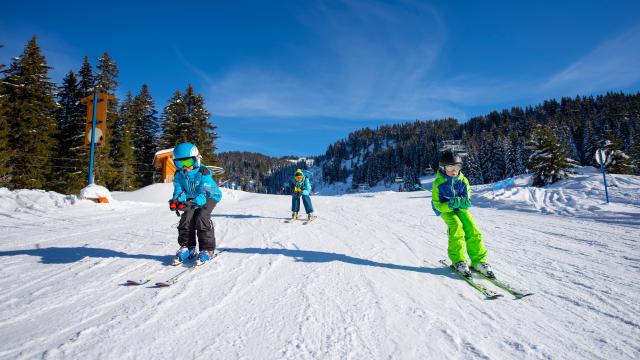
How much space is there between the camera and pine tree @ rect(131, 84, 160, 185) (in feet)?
108

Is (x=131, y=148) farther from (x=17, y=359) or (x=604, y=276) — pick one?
(x=604, y=276)

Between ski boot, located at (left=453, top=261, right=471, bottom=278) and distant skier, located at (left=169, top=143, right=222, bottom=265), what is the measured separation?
361cm

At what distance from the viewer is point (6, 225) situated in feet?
24.1

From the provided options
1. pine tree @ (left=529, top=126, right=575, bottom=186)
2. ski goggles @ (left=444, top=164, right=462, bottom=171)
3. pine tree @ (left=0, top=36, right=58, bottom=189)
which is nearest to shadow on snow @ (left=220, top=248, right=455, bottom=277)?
ski goggles @ (left=444, top=164, right=462, bottom=171)

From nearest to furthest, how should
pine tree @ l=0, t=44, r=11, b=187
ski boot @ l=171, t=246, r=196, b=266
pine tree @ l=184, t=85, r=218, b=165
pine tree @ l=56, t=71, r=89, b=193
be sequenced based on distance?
ski boot @ l=171, t=246, r=196, b=266, pine tree @ l=0, t=44, r=11, b=187, pine tree @ l=56, t=71, r=89, b=193, pine tree @ l=184, t=85, r=218, b=165

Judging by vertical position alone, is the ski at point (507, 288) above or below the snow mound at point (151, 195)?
below

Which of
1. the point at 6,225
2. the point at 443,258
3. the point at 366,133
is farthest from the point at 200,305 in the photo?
the point at 366,133

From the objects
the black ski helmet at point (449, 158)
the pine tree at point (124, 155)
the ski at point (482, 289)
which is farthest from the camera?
the pine tree at point (124, 155)

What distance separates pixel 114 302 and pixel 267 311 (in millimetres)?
1597

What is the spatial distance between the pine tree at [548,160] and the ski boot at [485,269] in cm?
2800

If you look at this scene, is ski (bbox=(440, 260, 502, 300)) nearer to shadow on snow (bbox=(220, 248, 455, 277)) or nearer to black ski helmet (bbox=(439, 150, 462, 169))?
shadow on snow (bbox=(220, 248, 455, 277))

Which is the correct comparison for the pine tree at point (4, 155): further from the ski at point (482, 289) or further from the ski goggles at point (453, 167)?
the ski at point (482, 289)

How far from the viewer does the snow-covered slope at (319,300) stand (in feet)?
6.80

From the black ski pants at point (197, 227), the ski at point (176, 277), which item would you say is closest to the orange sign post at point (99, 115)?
the black ski pants at point (197, 227)
